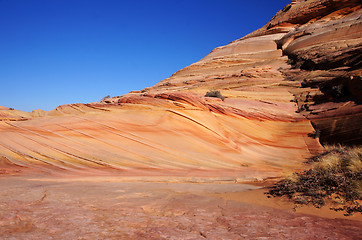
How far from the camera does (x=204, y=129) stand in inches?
353

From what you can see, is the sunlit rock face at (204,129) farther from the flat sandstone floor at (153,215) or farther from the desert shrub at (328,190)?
the flat sandstone floor at (153,215)

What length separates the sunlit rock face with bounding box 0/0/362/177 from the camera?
6320mm

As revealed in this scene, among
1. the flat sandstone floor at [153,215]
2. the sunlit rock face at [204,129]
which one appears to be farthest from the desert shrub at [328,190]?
the sunlit rock face at [204,129]

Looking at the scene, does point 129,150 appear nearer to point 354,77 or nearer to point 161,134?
point 161,134

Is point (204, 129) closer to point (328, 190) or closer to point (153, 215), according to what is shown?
point (328, 190)

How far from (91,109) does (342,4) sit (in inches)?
1349

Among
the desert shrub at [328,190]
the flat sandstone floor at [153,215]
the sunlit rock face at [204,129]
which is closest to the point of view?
the flat sandstone floor at [153,215]

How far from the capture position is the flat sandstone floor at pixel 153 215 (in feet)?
8.10

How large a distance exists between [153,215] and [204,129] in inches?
241

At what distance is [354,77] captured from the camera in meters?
11.1

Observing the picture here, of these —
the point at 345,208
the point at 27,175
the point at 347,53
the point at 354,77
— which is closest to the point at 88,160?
the point at 27,175

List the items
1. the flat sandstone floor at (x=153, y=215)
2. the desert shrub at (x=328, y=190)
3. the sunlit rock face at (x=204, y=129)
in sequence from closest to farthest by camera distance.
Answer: the flat sandstone floor at (x=153, y=215), the desert shrub at (x=328, y=190), the sunlit rock face at (x=204, y=129)

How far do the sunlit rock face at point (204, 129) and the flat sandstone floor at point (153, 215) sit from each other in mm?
1842

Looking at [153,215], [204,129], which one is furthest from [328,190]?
[204,129]
